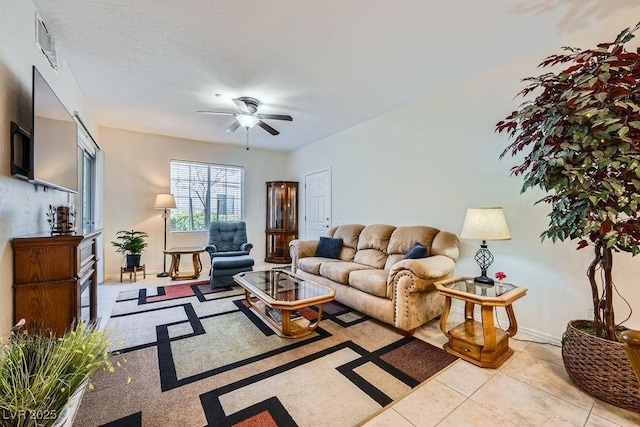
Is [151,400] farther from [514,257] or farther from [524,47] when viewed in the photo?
[524,47]

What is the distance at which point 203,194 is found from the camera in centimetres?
573

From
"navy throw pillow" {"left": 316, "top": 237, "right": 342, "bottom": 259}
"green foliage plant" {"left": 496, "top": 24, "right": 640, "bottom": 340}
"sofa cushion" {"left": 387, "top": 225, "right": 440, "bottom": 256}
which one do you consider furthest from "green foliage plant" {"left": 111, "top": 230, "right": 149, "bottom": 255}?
"green foliage plant" {"left": 496, "top": 24, "right": 640, "bottom": 340}

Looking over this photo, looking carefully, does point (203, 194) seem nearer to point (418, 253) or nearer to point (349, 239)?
point (349, 239)

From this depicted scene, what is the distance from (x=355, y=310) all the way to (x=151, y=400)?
2.13 m

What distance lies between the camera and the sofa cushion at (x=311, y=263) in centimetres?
371

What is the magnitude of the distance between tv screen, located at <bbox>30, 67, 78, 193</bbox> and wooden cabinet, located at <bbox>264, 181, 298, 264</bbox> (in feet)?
12.9

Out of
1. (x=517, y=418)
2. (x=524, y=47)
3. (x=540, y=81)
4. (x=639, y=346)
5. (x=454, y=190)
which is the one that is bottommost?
(x=517, y=418)

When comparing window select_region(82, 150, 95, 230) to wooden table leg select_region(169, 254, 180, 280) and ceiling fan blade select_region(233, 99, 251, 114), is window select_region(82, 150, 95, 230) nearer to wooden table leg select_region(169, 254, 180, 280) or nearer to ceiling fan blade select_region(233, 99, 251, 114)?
wooden table leg select_region(169, 254, 180, 280)

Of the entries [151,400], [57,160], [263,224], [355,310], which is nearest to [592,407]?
[355,310]

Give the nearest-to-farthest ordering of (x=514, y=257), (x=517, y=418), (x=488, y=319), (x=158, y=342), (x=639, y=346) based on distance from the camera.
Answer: (x=639, y=346) < (x=517, y=418) < (x=488, y=319) < (x=158, y=342) < (x=514, y=257)

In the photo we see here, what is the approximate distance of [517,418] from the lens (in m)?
1.52

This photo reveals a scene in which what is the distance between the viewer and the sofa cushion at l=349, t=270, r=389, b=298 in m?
2.73

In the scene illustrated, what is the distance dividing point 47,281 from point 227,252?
9.69ft

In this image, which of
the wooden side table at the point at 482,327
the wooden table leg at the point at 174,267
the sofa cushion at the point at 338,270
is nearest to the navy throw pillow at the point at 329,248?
the sofa cushion at the point at 338,270
